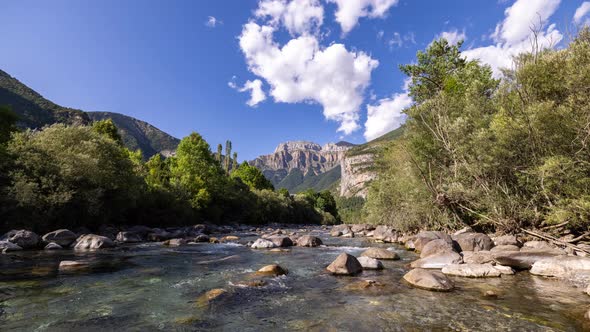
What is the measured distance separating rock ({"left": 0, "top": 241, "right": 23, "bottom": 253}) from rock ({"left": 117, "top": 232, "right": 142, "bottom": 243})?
7.23 meters

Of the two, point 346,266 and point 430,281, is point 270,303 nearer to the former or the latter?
point 346,266

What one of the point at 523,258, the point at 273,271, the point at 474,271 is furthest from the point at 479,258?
the point at 273,271

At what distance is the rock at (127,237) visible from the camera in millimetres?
26078

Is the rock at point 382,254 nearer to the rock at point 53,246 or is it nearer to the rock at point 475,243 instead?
the rock at point 475,243

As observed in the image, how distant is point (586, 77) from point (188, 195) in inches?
1727

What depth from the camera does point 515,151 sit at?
16.9 meters

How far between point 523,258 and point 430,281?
18.6 feet

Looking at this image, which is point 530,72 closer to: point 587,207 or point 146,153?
point 587,207

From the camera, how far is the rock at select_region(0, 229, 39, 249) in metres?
20.0

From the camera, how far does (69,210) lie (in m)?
27.3

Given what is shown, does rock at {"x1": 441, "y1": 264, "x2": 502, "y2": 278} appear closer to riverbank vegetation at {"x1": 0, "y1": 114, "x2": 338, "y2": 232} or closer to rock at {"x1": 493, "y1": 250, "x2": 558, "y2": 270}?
rock at {"x1": 493, "y1": 250, "x2": 558, "y2": 270}

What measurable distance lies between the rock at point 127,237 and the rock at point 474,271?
24339 millimetres

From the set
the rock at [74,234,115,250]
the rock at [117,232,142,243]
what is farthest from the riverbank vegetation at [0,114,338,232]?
the rock at [74,234,115,250]

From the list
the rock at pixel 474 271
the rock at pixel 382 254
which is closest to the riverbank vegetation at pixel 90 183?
the rock at pixel 382 254
